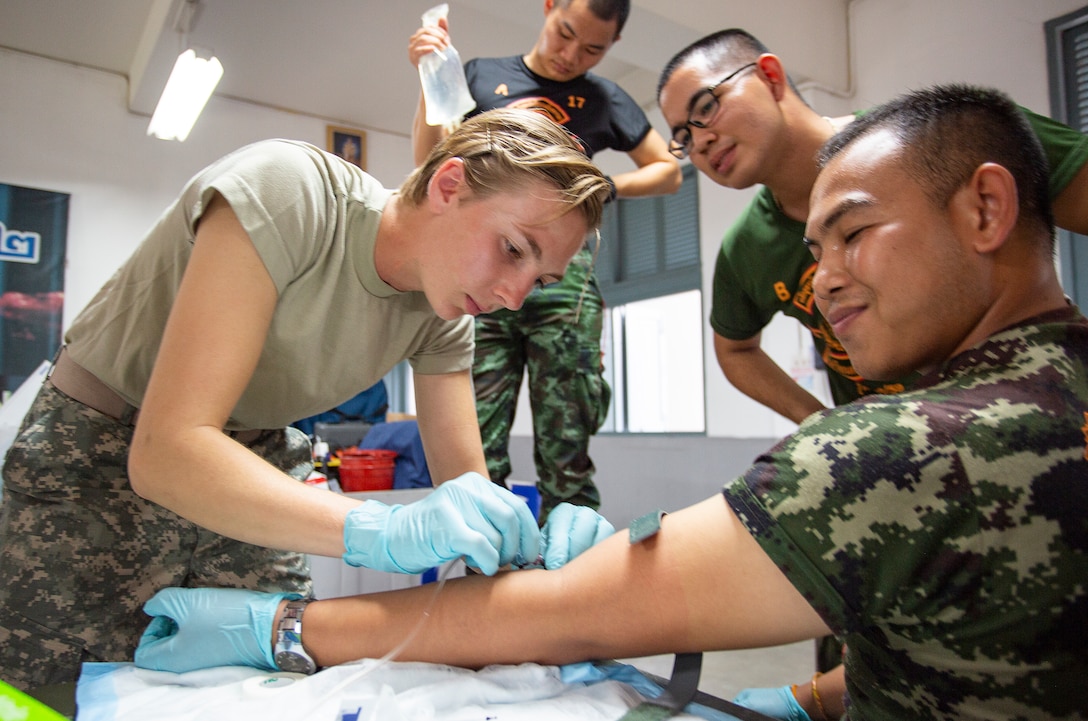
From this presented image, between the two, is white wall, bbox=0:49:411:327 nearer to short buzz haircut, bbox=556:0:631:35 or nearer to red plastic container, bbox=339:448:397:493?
red plastic container, bbox=339:448:397:493

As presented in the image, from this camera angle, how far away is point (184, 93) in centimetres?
390

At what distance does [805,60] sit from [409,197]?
11.2 feet

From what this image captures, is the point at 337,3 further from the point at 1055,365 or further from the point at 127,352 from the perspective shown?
the point at 1055,365

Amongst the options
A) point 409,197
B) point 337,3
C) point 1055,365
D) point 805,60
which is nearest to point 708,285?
point 805,60

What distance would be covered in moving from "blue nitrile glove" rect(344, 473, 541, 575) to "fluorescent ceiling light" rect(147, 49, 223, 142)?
363cm

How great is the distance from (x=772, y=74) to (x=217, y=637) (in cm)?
165

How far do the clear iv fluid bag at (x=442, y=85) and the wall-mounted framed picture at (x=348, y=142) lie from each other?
13.4 feet

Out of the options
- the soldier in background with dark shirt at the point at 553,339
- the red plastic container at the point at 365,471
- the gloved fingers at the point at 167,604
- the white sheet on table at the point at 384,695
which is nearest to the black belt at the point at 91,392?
the gloved fingers at the point at 167,604

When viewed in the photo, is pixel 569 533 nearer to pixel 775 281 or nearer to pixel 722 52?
pixel 775 281

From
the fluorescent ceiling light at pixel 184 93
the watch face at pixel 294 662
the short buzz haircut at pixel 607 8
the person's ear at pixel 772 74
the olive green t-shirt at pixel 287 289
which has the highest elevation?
the fluorescent ceiling light at pixel 184 93

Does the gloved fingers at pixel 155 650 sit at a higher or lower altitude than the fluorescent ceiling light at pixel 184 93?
lower

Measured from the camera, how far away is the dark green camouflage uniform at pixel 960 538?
614 millimetres

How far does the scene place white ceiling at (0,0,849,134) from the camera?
3.71 metres

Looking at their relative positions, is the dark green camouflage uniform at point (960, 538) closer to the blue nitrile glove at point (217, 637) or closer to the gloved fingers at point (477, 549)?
the gloved fingers at point (477, 549)
